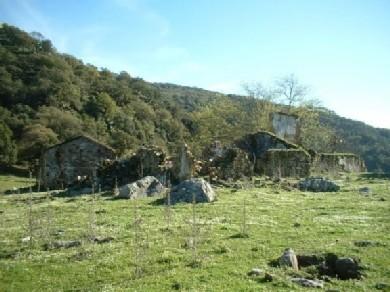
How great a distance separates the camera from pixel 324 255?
15250mm

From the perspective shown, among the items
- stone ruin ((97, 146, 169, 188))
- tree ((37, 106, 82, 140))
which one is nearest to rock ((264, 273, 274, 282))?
stone ruin ((97, 146, 169, 188))

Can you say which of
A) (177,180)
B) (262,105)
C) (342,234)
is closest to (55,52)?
(262,105)

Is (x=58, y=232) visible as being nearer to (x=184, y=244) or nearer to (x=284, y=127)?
(x=184, y=244)

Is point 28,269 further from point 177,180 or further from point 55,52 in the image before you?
point 55,52

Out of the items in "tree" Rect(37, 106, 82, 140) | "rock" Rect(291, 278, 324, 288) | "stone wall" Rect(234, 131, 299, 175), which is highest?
"tree" Rect(37, 106, 82, 140)

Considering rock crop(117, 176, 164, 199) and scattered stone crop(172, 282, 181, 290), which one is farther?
rock crop(117, 176, 164, 199)

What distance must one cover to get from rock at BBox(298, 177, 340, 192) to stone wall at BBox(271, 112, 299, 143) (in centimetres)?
3592

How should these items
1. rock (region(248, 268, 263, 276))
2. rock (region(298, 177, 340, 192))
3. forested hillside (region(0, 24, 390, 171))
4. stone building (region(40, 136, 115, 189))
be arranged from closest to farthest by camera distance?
rock (region(248, 268, 263, 276)) → rock (region(298, 177, 340, 192)) → stone building (region(40, 136, 115, 189)) → forested hillside (region(0, 24, 390, 171))

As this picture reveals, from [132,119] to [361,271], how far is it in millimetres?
111170

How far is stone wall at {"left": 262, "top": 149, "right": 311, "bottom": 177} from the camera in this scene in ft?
166

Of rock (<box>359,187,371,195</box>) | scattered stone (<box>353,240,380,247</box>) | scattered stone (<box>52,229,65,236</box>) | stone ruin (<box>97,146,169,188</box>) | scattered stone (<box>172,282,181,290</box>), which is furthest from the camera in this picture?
stone ruin (<box>97,146,169,188</box>)

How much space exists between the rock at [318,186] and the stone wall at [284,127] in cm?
3592

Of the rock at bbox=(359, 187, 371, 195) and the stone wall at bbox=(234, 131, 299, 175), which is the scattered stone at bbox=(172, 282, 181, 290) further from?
the stone wall at bbox=(234, 131, 299, 175)

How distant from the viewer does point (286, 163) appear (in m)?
50.7
